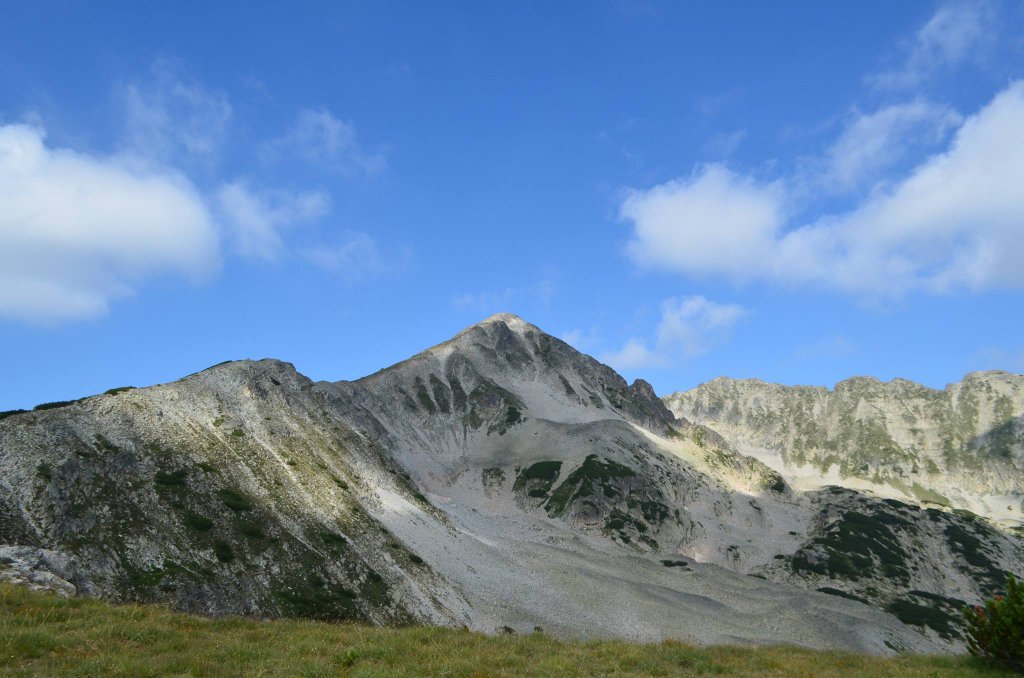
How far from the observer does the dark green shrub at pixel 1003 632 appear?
24438 millimetres

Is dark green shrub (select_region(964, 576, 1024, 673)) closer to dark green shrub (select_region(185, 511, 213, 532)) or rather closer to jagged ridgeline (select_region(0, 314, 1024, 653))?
jagged ridgeline (select_region(0, 314, 1024, 653))

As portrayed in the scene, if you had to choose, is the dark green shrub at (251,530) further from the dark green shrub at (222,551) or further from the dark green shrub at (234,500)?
the dark green shrub at (222,551)

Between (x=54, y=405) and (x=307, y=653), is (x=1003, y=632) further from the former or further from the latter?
(x=54, y=405)

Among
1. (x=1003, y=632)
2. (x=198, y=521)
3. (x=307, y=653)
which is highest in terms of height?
(x=1003, y=632)

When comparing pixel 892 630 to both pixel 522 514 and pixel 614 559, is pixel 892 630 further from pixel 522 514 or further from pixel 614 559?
pixel 522 514

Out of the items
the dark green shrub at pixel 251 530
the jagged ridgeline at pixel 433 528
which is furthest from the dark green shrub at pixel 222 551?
the dark green shrub at pixel 251 530

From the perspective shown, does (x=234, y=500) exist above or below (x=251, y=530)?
above

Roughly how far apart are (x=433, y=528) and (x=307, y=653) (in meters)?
69.1

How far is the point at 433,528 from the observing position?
86.6m

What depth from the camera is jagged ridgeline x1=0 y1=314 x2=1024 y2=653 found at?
50125mm

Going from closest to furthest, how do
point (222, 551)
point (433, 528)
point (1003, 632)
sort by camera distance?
point (1003, 632), point (222, 551), point (433, 528)

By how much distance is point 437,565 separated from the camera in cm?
7500

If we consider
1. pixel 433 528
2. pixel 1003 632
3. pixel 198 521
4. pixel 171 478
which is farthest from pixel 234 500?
pixel 1003 632

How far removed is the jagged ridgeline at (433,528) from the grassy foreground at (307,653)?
31.2 feet
